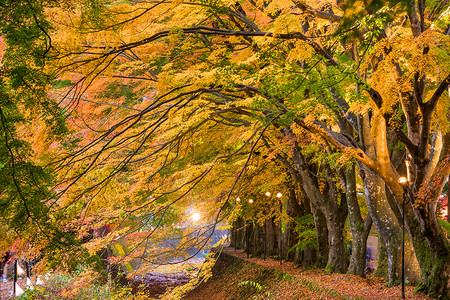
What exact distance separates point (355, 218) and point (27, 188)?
32.4 feet

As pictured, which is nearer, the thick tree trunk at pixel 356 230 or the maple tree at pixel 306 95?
the maple tree at pixel 306 95

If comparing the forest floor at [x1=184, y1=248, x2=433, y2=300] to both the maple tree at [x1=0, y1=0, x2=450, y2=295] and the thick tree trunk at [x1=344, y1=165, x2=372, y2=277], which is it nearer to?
the thick tree trunk at [x1=344, y1=165, x2=372, y2=277]

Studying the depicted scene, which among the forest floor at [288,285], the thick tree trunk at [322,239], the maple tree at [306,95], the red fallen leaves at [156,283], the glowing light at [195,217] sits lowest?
the red fallen leaves at [156,283]

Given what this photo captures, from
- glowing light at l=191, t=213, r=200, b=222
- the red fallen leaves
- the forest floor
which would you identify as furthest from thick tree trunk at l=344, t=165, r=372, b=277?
the red fallen leaves

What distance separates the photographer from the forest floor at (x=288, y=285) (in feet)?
32.4

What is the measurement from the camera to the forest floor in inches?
389

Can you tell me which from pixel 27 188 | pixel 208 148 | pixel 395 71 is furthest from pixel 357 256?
pixel 27 188

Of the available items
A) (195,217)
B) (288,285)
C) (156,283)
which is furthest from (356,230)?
(156,283)

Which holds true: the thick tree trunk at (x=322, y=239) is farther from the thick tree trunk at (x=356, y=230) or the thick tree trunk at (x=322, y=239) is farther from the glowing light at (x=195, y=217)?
the glowing light at (x=195, y=217)

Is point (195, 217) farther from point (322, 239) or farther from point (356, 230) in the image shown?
point (356, 230)

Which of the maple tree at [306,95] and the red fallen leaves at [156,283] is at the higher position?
the maple tree at [306,95]

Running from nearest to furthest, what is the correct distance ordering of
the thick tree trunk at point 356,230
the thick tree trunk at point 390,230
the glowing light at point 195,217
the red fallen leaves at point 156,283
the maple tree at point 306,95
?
1. the maple tree at point 306,95
2. the thick tree trunk at point 390,230
3. the thick tree trunk at point 356,230
4. the glowing light at point 195,217
5. the red fallen leaves at point 156,283

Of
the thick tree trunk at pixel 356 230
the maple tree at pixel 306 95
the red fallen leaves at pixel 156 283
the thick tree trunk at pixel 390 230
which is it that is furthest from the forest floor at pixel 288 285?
the red fallen leaves at pixel 156 283

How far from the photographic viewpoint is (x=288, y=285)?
13727mm
